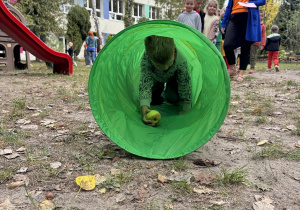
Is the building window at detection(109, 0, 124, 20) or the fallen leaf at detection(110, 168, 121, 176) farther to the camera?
the building window at detection(109, 0, 124, 20)

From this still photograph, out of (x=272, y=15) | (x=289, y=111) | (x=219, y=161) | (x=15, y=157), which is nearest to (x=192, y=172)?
(x=219, y=161)

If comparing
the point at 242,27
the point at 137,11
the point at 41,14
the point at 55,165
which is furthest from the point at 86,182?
the point at 137,11

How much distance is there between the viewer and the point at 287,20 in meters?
22.2

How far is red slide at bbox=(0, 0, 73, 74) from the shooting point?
18.3 ft

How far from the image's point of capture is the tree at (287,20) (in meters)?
20.6

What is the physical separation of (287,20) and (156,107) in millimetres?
23726

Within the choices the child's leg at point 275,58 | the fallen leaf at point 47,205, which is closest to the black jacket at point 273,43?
the child's leg at point 275,58

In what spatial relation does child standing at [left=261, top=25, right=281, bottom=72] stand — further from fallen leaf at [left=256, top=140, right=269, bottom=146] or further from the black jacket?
fallen leaf at [left=256, top=140, right=269, bottom=146]

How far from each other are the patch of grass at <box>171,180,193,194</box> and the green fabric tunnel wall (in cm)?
30

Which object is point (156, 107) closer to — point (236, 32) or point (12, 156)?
point (12, 156)

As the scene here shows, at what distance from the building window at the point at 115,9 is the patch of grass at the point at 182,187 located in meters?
23.1

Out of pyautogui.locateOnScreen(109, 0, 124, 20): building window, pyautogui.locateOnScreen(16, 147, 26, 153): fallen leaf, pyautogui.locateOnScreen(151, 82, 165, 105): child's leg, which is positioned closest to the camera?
pyautogui.locateOnScreen(16, 147, 26, 153): fallen leaf

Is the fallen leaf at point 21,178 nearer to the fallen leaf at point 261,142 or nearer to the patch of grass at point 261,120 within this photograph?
the fallen leaf at point 261,142

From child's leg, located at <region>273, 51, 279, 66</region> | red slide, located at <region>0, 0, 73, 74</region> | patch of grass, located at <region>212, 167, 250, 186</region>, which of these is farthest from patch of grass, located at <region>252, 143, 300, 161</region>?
child's leg, located at <region>273, 51, 279, 66</region>
